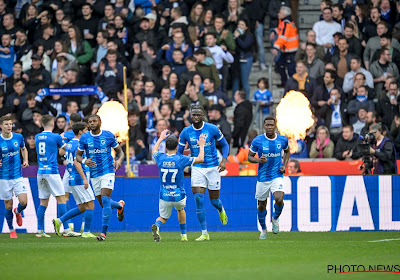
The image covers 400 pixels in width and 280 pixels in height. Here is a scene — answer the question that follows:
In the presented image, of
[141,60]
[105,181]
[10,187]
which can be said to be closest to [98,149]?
[105,181]

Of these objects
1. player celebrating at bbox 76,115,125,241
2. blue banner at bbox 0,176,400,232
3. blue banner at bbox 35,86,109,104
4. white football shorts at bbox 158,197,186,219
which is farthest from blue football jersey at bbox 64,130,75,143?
blue banner at bbox 35,86,109,104

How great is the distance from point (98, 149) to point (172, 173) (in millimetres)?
1820

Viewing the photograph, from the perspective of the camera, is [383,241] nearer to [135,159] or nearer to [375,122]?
[375,122]

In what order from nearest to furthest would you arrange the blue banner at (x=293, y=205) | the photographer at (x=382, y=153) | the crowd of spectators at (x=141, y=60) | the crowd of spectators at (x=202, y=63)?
the blue banner at (x=293, y=205)
the photographer at (x=382, y=153)
the crowd of spectators at (x=202, y=63)
the crowd of spectators at (x=141, y=60)

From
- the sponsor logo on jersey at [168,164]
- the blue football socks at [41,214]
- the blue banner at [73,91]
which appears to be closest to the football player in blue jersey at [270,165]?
the sponsor logo on jersey at [168,164]

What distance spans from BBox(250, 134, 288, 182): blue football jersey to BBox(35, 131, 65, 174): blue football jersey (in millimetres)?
4326

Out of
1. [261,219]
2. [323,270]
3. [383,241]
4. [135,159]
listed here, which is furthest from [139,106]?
[323,270]

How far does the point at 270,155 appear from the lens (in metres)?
16.6

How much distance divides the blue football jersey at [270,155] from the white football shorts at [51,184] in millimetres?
4381

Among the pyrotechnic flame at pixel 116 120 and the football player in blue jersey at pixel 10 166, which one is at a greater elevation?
the pyrotechnic flame at pixel 116 120

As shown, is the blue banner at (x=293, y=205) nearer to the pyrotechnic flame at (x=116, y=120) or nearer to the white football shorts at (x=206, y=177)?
the pyrotechnic flame at (x=116, y=120)

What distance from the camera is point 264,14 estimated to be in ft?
82.9

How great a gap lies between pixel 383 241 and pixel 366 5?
11.2 meters

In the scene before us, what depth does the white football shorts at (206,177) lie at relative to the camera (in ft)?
53.9
